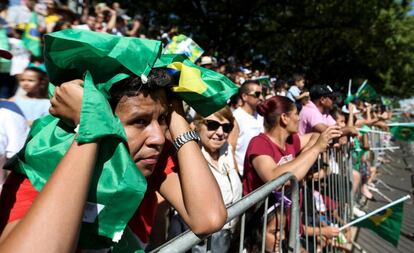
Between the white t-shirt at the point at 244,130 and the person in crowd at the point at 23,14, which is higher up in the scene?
the person in crowd at the point at 23,14

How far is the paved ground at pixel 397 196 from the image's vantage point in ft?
17.7

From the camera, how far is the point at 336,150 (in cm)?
446

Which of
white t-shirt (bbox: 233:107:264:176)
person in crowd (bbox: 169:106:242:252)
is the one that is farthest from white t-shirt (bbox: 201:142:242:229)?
white t-shirt (bbox: 233:107:264:176)

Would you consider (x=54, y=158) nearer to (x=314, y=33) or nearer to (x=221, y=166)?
(x=221, y=166)

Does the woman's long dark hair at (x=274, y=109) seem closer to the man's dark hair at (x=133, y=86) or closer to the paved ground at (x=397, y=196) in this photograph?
the man's dark hair at (x=133, y=86)

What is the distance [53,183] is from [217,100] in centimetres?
82

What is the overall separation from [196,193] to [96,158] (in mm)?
554

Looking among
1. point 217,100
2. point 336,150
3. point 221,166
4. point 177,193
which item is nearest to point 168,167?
point 177,193

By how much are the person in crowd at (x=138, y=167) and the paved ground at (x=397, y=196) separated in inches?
165

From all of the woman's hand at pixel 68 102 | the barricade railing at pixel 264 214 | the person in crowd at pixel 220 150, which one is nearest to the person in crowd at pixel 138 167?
the woman's hand at pixel 68 102

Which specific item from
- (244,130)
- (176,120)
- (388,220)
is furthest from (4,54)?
(388,220)

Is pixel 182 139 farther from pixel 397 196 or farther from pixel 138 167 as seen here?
pixel 397 196

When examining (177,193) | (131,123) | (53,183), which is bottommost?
(177,193)

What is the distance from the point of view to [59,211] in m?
1.01
